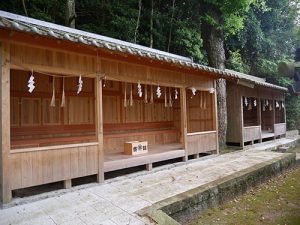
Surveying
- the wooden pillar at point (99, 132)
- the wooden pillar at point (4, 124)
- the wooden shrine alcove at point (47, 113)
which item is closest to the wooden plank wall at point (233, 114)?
the wooden shrine alcove at point (47, 113)

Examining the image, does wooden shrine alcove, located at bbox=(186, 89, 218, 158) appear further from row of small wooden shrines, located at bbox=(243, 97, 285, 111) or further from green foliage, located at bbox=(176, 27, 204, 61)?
green foliage, located at bbox=(176, 27, 204, 61)

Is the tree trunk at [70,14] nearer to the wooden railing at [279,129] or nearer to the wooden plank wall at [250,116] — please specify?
the wooden plank wall at [250,116]

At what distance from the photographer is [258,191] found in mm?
7211

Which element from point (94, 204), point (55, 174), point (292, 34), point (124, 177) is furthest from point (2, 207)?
point (292, 34)

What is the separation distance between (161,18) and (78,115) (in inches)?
401

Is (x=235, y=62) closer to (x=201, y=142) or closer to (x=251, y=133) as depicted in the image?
(x=251, y=133)

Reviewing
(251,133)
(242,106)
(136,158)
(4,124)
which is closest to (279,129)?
(251,133)

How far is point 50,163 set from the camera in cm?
554

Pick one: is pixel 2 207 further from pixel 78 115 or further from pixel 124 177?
pixel 78 115

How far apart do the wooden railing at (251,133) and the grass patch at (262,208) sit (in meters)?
4.74

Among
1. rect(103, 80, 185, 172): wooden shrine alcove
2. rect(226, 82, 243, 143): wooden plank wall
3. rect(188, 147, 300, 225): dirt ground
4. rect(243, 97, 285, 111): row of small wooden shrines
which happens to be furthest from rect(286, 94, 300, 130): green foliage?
rect(188, 147, 300, 225): dirt ground

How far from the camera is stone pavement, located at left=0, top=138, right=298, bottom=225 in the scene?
14.1ft

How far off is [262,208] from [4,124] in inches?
244

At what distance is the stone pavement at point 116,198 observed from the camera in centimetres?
429
